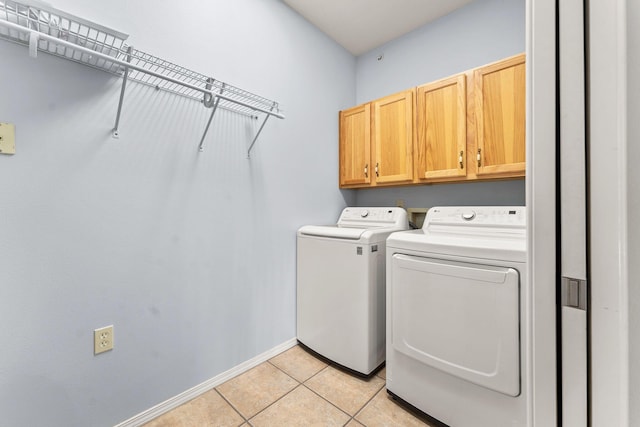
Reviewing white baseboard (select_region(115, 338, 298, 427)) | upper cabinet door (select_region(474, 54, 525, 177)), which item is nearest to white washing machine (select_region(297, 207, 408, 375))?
white baseboard (select_region(115, 338, 298, 427))

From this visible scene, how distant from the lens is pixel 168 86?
4.71 ft

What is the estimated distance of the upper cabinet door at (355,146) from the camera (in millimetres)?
2299

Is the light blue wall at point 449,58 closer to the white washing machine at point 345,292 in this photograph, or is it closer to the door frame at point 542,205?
the white washing machine at point 345,292

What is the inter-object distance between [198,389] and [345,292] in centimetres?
104

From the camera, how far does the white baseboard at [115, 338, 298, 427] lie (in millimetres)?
1324

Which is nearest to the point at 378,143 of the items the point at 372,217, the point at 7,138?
the point at 372,217

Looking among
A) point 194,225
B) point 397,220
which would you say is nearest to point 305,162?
point 397,220

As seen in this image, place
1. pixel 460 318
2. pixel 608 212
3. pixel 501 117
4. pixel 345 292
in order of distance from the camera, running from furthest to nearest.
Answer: pixel 345 292 → pixel 501 117 → pixel 460 318 → pixel 608 212

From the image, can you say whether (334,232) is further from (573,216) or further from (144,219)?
(573,216)

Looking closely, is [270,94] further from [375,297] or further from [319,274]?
[375,297]

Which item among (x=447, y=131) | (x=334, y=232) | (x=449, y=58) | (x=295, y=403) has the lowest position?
(x=295, y=403)

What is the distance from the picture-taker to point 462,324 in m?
1.23

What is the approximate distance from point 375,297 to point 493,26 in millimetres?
2142

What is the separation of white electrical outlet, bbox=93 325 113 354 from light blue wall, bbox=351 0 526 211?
2.18 metres
